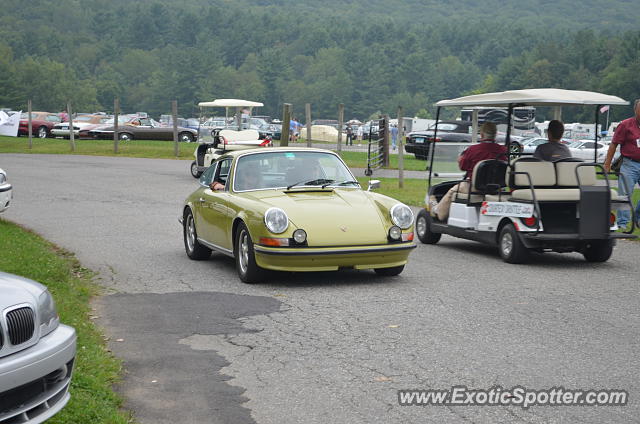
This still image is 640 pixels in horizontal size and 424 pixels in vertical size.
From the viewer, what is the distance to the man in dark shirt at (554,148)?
1231 cm

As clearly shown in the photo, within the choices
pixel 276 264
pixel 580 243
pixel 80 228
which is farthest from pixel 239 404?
pixel 80 228

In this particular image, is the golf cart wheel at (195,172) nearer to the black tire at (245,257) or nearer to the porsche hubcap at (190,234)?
the porsche hubcap at (190,234)

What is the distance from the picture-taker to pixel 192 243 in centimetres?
1184

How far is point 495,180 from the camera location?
41.2ft

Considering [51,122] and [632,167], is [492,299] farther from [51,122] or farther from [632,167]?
[51,122]

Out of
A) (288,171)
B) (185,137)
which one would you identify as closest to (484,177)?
(288,171)

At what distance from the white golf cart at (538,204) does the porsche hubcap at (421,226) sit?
64 centimetres

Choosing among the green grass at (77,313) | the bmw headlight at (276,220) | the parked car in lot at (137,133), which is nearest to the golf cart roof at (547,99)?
the bmw headlight at (276,220)

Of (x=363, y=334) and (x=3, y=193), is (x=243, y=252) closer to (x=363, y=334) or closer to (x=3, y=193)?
(x=363, y=334)

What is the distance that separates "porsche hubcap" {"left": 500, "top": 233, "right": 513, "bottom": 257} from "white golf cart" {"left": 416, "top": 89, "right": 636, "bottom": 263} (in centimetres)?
1

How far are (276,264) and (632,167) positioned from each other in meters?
6.91

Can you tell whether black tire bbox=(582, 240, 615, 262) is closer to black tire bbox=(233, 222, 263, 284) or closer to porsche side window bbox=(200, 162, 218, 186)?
black tire bbox=(233, 222, 263, 284)

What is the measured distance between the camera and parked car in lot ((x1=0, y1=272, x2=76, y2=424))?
460 centimetres

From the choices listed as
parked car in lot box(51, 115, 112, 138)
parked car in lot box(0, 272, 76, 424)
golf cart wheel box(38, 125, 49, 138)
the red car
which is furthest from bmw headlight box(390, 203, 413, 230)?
golf cart wheel box(38, 125, 49, 138)
